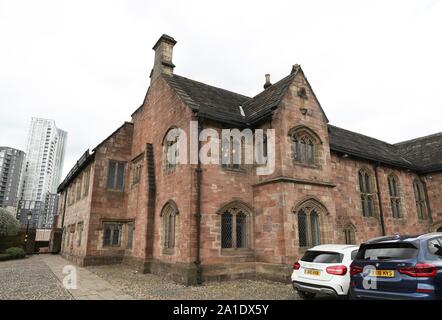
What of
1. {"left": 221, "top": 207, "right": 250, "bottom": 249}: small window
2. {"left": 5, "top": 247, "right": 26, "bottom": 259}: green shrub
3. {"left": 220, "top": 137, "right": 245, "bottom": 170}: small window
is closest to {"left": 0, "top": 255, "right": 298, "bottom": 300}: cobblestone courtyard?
{"left": 221, "top": 207, "right": 250, "bottom": 249}: small window

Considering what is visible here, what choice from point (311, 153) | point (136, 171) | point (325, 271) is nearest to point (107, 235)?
point (136, 171)

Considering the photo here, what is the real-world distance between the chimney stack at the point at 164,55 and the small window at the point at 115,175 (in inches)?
250

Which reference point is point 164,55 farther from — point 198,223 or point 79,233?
point 79,233

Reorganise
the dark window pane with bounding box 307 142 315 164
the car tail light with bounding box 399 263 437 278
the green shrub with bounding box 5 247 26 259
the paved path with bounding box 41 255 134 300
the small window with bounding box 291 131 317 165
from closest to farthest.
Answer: the car tail light with bounding box 399 263 437 278
the paved path with bounding box 41 255 134 300
the small window with bounding box 291 131 317 165
the dark window pane with bounding box 307 142 315 164
the green shrub with bounding box 5 247 26 259

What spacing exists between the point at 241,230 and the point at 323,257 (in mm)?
5332

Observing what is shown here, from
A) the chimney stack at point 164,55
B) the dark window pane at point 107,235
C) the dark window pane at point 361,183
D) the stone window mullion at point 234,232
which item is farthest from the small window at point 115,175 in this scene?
the dark window pane at point 361,183

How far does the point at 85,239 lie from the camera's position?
1739cm

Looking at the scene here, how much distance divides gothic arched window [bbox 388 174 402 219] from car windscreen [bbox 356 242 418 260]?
1512cm

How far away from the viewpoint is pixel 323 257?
7.94 meters

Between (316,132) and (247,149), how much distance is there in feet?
11.5

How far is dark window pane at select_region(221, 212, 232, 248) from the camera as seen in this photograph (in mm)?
12422

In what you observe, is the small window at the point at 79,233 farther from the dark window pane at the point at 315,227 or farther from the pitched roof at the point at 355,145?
the pitched roof at the point at 355,145

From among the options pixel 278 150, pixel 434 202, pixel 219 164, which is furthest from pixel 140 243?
pixel 434 202

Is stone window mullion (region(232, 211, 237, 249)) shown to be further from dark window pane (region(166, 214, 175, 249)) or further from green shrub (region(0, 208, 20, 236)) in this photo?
green shrub (region(0, 208, 20, 236))
